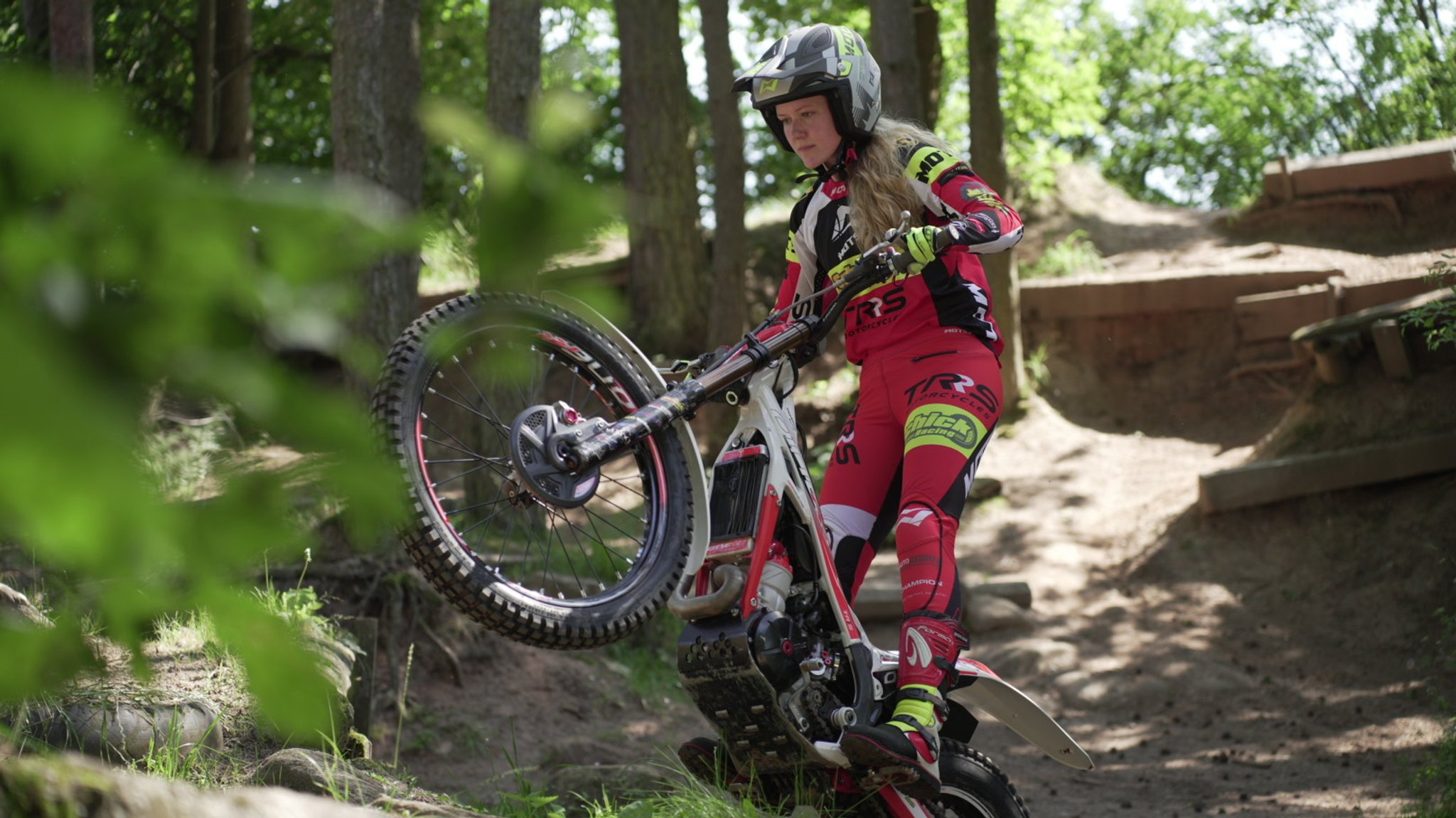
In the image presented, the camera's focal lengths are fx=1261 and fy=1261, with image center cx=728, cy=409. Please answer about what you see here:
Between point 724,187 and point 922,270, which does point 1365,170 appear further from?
point 922,270

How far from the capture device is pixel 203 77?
10836mm

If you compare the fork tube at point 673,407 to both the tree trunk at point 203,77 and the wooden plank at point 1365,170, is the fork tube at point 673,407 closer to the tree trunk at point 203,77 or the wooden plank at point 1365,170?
the wooden plank at point 1365,170

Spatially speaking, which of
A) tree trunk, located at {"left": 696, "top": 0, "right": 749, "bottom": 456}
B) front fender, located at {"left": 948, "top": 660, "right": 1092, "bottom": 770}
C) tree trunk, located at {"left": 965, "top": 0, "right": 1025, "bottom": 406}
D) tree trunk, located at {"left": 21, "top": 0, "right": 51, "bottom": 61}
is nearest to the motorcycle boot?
front fender, located at {"left": 948, "top": 660, "right": 1092, "bottom": 770}

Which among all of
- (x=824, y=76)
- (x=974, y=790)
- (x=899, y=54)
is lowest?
(x=974, y=790)

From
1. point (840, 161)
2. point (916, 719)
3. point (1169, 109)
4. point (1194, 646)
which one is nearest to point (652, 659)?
point (1194, 646)

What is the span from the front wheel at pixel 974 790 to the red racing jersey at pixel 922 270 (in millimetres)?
1222

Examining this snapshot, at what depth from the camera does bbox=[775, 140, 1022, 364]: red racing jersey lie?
3678mm

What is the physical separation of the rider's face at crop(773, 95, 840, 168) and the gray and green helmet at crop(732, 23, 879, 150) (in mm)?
28

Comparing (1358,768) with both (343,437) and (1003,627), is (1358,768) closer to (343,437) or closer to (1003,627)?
(1003,627)

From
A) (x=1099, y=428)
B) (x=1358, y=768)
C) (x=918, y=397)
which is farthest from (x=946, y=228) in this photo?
(x=1099, y=428)

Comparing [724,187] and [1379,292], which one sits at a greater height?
[724,187]

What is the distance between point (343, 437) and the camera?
97 cm

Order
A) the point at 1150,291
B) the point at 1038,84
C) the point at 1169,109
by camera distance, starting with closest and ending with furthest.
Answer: the point at 1150,291
the point at 1038,84
the point at 1169,109

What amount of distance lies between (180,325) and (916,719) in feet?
9.05
